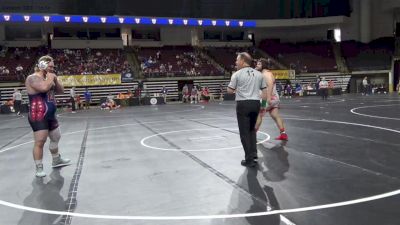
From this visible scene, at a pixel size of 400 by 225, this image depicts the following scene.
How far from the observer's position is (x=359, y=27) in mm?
44812

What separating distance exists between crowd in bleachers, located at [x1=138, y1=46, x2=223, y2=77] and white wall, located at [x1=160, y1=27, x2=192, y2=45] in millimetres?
1513

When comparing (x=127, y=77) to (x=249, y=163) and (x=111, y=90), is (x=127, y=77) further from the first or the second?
(x=249, y=163)

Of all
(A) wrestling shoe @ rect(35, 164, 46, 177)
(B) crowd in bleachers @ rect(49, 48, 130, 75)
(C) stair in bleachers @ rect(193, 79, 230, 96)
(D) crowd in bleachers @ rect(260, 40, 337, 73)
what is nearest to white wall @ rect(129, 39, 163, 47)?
(B) crowd in bleachers @ rect(49, 48, 130, 75)

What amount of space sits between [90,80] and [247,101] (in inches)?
1052

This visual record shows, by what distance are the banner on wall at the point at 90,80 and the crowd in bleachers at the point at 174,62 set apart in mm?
3266

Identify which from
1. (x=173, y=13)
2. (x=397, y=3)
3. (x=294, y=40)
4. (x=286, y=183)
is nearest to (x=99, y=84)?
(x=173, y=13)

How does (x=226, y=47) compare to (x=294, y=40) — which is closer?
(x=226, y=47)

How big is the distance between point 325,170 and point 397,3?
40371 mm

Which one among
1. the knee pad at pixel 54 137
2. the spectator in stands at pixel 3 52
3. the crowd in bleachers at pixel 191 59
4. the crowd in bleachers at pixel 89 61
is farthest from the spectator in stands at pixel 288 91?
the knee pad at pixel 54 137

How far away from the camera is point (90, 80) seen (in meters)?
31.1

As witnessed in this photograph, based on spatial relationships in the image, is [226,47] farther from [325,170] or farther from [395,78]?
[325,170]

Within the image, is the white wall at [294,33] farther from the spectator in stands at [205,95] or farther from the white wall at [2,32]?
the white wall at [2,32]

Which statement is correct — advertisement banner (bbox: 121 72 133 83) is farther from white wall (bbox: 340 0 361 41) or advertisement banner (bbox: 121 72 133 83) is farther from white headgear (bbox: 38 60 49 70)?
white headgear (bbox: 38 60 49 70)

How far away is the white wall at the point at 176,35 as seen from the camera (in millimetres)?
41375
